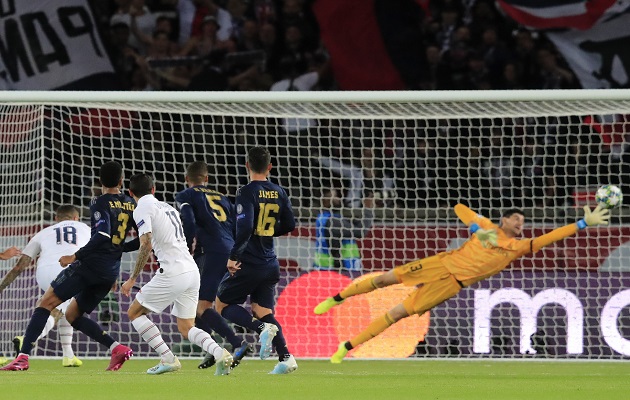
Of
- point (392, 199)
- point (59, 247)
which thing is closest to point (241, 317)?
point (59, 247)

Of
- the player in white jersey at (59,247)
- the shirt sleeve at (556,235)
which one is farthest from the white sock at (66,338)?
the shirt sleeve at (556,235)

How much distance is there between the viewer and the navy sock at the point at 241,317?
9.84m

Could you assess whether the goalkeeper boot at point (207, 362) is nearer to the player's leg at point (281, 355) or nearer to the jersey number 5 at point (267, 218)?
the player's leg at point (281, 355)

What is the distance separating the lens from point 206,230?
10.3m

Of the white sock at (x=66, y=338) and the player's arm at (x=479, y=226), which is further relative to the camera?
the white sock at (x=66, y=338)

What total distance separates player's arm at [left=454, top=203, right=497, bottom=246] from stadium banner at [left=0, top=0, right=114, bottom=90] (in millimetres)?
6797

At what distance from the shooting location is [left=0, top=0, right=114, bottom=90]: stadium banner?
50.9 feet

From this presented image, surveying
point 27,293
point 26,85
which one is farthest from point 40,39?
point 27,293

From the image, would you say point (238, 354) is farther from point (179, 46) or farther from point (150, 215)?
point (179, 46)

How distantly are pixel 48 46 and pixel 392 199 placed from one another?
5.38 metres

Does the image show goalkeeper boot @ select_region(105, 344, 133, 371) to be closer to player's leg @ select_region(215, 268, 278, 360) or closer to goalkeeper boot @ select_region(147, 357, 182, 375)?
goalkeeper boot @ select_region(147, 357, 182, 375)

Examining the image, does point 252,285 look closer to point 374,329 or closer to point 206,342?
point 206,342

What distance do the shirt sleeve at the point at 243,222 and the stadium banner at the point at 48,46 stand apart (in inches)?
262

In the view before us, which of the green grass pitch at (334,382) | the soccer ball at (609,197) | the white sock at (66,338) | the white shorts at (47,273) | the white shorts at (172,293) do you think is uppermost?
the soccer ball at (609,197)
